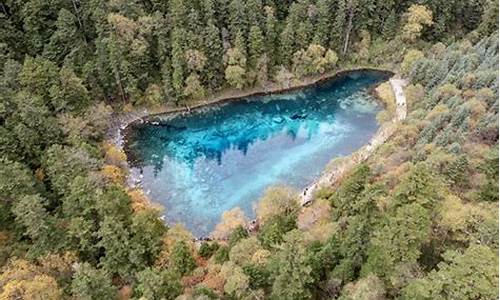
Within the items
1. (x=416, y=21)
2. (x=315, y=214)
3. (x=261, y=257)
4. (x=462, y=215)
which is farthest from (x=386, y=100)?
(x=261, y=257)

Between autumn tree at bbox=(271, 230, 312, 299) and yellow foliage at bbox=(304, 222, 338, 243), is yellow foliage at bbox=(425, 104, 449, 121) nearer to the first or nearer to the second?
yellow foliage at bbox=(304, 222, 338, 243)

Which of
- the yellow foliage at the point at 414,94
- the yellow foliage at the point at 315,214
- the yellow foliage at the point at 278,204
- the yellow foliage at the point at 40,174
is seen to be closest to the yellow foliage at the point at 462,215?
the yellow foliage at the point at 315,214

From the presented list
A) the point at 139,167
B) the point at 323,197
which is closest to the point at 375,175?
the point at 323,197

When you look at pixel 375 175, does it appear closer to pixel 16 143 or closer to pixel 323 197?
pixel 323 197

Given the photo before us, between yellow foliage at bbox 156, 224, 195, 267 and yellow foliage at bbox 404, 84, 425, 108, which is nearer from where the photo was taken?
yellow foliage at bbox 156, 224, 195, 267

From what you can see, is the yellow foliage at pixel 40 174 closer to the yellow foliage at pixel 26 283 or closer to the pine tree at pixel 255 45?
the yellow foliage at pixel 26 283

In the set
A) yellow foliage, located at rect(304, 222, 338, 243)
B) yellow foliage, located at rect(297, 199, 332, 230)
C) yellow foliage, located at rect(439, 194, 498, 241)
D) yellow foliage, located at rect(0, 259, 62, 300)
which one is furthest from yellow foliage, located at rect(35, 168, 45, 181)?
yellow foliage, located at rect(439, 194, 498, 241)
